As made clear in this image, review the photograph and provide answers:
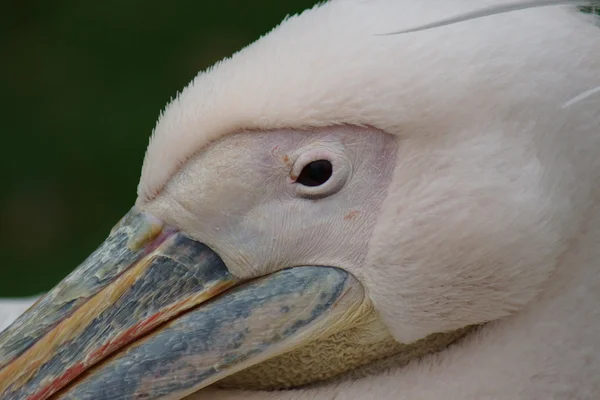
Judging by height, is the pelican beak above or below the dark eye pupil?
below

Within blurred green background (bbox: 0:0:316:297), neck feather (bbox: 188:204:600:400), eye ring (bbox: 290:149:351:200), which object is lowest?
neck feather (bbox: 188:204:600:400)

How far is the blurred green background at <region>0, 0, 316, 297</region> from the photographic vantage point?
493 cm

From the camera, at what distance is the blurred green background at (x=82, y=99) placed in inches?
194

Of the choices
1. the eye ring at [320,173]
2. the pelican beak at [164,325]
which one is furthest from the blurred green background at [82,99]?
the eye ring at [320,173]

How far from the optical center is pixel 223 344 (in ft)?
6.00

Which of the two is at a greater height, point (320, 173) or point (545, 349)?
point (320, 173)

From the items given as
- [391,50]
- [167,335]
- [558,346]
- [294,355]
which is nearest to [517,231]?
[558,346]

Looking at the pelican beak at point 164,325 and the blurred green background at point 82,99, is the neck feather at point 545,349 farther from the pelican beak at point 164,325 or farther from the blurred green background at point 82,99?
the blurred green background at point 82,99

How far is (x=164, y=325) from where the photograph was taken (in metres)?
1.87

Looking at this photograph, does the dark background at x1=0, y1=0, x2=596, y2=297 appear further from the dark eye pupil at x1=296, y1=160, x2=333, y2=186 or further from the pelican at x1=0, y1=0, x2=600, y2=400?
the dark eye pupil at x1=296, y1=160, x2=333, y2=186

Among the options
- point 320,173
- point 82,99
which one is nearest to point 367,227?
point 320,173

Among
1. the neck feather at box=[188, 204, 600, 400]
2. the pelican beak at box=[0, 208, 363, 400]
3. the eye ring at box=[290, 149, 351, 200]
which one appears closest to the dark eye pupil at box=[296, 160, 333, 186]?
the eye ring at box=[290, 149, 351, 200]

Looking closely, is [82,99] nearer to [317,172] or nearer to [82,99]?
[82,99]

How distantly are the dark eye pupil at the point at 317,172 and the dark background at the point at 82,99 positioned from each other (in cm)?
314
